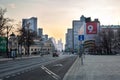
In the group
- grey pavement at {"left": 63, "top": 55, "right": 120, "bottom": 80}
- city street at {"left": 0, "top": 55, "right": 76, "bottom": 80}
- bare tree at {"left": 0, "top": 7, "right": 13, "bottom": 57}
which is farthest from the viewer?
bare tree at {"left": 0, "top": 7, "right": 13, "bottom": 57}

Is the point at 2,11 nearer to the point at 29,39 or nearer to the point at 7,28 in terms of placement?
the point at 7,28

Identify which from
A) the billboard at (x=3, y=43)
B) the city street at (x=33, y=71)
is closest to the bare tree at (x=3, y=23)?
the billboard at (x=3, y=43)

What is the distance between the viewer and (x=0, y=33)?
8675 cm

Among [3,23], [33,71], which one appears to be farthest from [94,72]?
[3,23]

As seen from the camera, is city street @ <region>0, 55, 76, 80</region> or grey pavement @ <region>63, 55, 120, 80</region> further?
city street @ <region>0, 55, 76, 80</region>

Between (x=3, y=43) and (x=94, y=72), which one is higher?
(x=3, y=43)

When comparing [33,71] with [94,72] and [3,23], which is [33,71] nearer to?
[94,72]

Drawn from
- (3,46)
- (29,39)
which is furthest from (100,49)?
(3,46)

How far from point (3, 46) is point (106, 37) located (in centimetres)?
6960

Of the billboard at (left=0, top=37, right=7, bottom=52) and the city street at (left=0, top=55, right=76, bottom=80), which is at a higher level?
Result: the billboard at (left=0, top=37, right=7, bottom=52)

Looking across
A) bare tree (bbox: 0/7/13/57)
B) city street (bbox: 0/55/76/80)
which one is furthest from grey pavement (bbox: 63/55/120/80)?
bare tree (bbox: 0/7/13/57)

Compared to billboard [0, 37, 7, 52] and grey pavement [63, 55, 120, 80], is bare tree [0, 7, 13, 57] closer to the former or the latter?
billboard [0, 37, 7, 52]

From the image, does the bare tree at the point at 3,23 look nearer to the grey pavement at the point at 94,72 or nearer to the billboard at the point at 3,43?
the billboard at the point at 3,43

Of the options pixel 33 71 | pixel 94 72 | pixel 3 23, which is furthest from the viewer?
pixel 3 23
